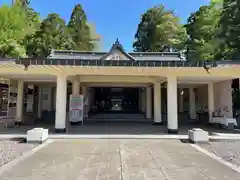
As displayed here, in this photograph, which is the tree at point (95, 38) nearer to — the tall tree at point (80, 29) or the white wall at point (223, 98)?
the tall tree at point (80, 29)

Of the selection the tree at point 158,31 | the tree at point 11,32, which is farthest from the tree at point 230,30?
the tree at point 11,32

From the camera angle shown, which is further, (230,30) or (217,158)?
(230,30)

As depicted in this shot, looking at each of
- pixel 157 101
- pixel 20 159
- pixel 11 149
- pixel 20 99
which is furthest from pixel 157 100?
pixel 20 159

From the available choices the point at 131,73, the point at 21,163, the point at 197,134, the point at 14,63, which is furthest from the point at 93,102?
the point at 21,163

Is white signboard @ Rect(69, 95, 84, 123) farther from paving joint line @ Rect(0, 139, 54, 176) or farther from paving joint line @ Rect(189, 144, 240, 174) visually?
paving joint line @ Rect(189, 144, 240, 174)

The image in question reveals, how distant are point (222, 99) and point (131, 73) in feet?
21.2

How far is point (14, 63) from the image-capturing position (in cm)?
925

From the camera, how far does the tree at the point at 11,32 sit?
1958 cm

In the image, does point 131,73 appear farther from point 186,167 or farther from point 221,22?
point 221,22

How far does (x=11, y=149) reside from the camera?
7.43 m

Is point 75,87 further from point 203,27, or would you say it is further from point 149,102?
point 203,27

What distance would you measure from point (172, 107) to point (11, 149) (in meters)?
6.83

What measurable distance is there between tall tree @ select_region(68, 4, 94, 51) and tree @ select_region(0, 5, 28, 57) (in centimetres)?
1139

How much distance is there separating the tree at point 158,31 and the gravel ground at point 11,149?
24.5 m
